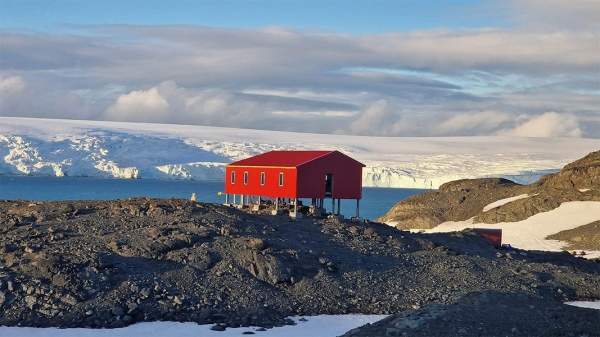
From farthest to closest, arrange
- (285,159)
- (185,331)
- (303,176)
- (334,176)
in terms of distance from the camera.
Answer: (285,159) < (334,176) < (303,176) < (185,331)

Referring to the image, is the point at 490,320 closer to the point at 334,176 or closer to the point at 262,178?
the point at 334,176

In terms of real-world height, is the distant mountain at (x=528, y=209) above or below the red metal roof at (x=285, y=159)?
below

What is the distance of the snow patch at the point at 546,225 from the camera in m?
75.4

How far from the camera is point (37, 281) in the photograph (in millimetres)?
36500

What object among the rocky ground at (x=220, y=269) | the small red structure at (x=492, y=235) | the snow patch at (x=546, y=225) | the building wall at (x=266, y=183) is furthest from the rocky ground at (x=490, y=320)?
the snow patch at (x=546, y=225)

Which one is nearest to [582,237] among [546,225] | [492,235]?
[546,225]

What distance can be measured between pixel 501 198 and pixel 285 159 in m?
47.6

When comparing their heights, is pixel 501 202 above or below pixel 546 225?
above

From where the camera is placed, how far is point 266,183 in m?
56.4

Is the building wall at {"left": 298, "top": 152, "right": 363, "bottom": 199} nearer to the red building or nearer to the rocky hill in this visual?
the red building

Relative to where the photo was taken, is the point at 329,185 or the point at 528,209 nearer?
the point at 329,185

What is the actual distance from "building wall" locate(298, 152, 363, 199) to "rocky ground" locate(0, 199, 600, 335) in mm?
4162

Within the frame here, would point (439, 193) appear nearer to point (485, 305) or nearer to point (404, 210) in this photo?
point (404, 210)

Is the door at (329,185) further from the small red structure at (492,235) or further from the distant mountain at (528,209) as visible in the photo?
the distant mountain at (528,209)
